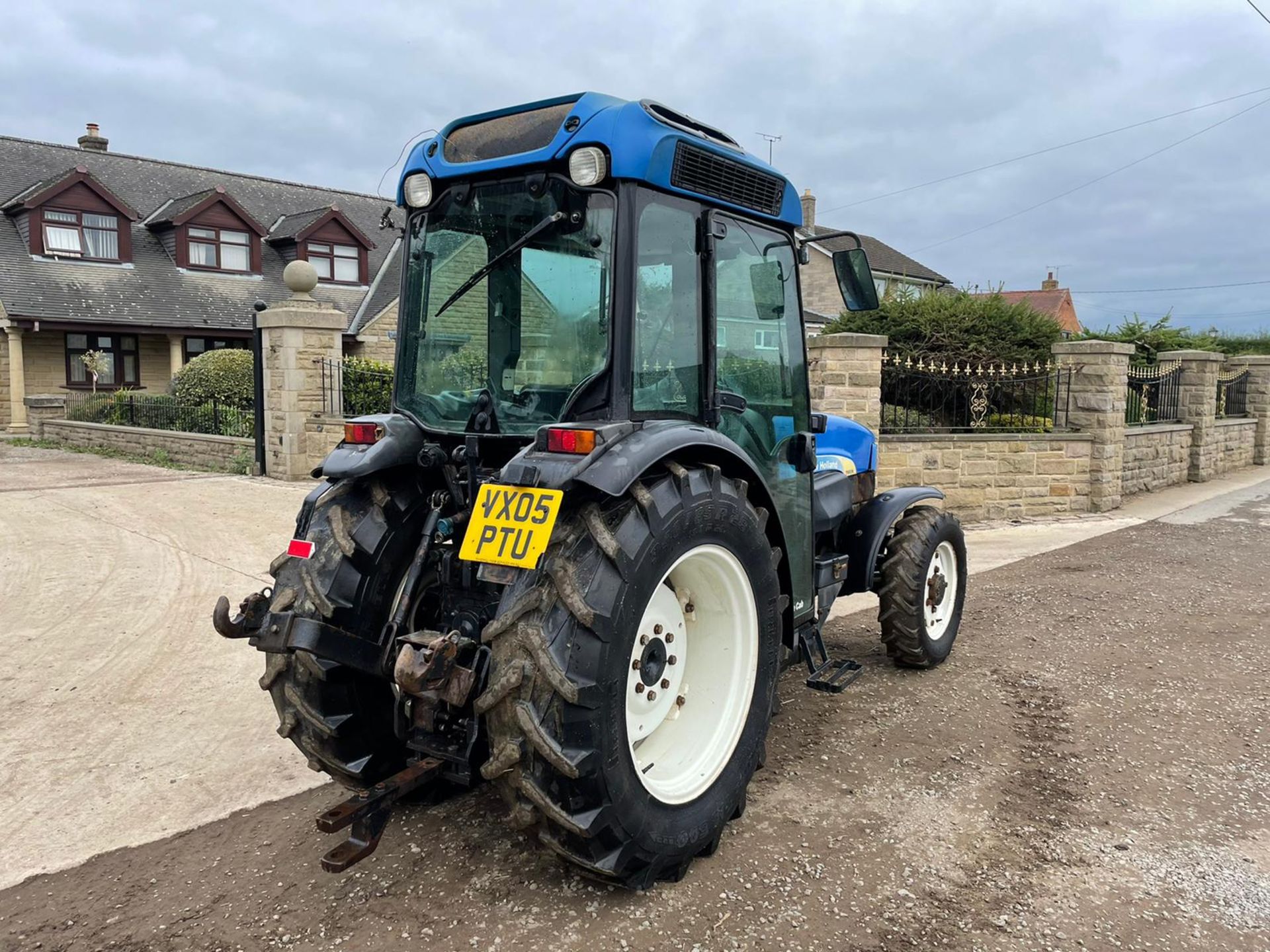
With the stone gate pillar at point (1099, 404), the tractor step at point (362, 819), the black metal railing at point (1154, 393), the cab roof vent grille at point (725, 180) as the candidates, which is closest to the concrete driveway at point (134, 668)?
the stone gate pillar at point (1099, 404)

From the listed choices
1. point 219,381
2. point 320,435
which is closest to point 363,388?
point 320,435

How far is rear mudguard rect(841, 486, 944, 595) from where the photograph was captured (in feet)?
15.5

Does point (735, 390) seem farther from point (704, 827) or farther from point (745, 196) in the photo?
point (704, 827)

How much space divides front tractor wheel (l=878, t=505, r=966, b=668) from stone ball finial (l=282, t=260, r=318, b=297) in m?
9.17

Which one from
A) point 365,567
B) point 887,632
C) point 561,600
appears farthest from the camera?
point 887,632

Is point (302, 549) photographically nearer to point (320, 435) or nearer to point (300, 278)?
point (320, 435)

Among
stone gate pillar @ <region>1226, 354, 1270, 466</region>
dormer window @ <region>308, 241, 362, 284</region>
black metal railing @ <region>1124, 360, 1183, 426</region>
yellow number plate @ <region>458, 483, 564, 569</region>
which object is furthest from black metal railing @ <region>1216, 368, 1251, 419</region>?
dormer window @ <region>308, 241, 362, 284</region>

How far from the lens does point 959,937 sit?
2617 millimetres

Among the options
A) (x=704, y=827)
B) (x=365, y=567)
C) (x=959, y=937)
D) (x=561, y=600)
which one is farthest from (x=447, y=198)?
(x=959, y=937)

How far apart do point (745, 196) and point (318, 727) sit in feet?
8.10

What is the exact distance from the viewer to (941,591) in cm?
514

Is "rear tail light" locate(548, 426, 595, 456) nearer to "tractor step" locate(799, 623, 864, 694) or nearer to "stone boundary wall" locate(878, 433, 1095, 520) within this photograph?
"tractor step" locate(799, 623, 864, 694)

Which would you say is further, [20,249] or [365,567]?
[20,249]

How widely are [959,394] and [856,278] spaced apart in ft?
24.0
